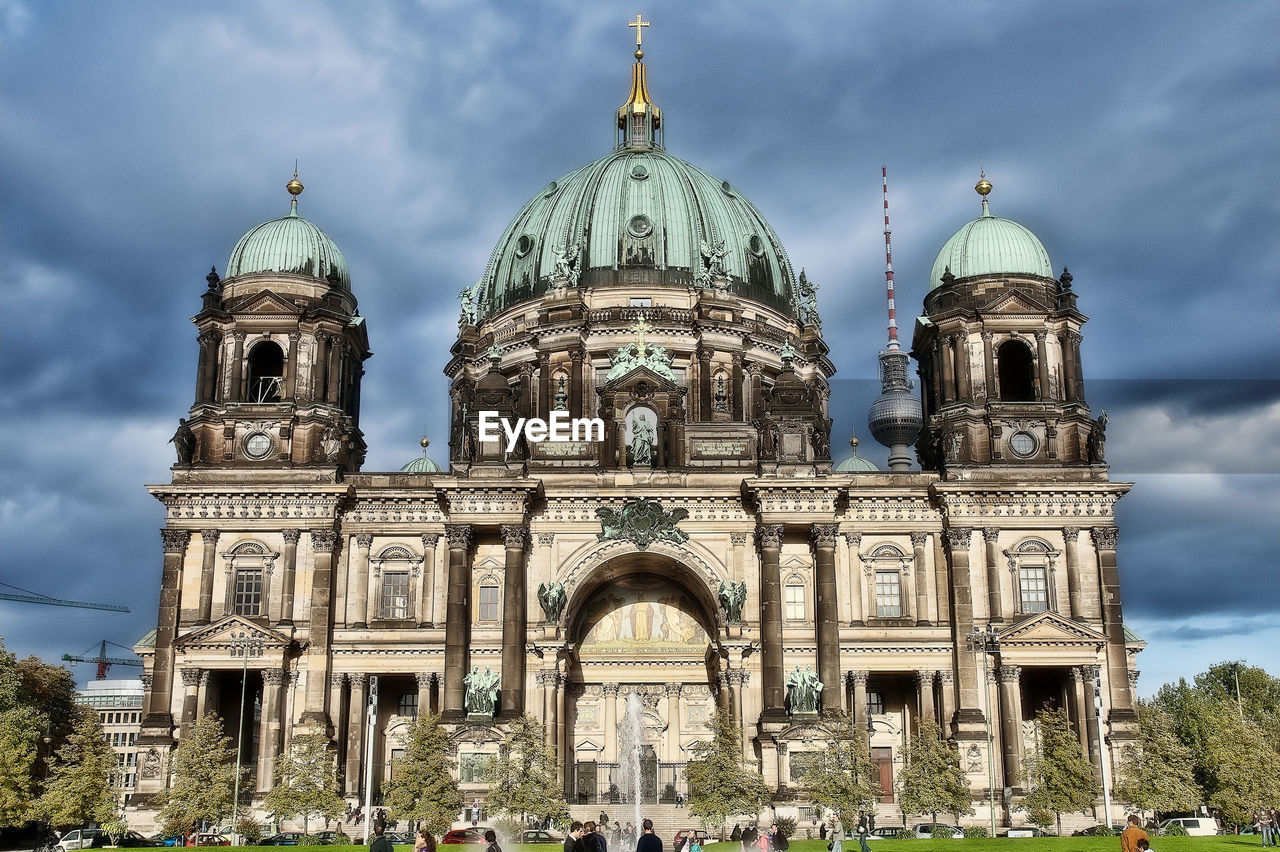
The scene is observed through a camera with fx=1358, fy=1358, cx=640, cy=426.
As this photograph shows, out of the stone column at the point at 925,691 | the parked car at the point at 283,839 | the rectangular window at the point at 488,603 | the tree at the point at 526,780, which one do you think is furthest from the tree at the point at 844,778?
the parked car at the point at 283,839

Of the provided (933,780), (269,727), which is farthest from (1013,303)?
(269,727)

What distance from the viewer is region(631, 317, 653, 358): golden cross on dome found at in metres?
70.6

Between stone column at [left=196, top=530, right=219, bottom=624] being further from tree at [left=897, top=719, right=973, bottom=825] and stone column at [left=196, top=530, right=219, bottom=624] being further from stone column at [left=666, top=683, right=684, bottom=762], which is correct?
tree at [left=897, top=719, right=973, bottom=825]

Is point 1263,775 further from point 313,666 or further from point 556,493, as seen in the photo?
point 313,666

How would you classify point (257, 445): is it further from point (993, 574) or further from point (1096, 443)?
point (1096, 443)

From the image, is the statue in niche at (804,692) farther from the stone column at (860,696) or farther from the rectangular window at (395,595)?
the rectangular window at (395,595)

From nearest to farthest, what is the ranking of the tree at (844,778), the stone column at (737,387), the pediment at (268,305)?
the tree at (844,778) → the pediment at (268,305) → the stone column at (737,387)

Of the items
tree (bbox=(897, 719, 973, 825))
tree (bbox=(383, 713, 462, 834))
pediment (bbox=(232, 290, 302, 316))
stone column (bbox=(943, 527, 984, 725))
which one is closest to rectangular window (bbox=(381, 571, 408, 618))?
tree (bbox=(383, 713, 462, 834))

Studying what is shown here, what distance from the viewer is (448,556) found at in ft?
210

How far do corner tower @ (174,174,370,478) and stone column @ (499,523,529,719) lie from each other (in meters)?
9.53

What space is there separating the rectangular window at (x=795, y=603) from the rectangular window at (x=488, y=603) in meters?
14.0

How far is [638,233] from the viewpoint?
80625 mm

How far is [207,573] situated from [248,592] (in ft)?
6.88

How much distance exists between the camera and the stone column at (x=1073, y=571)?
6356 centimetres
